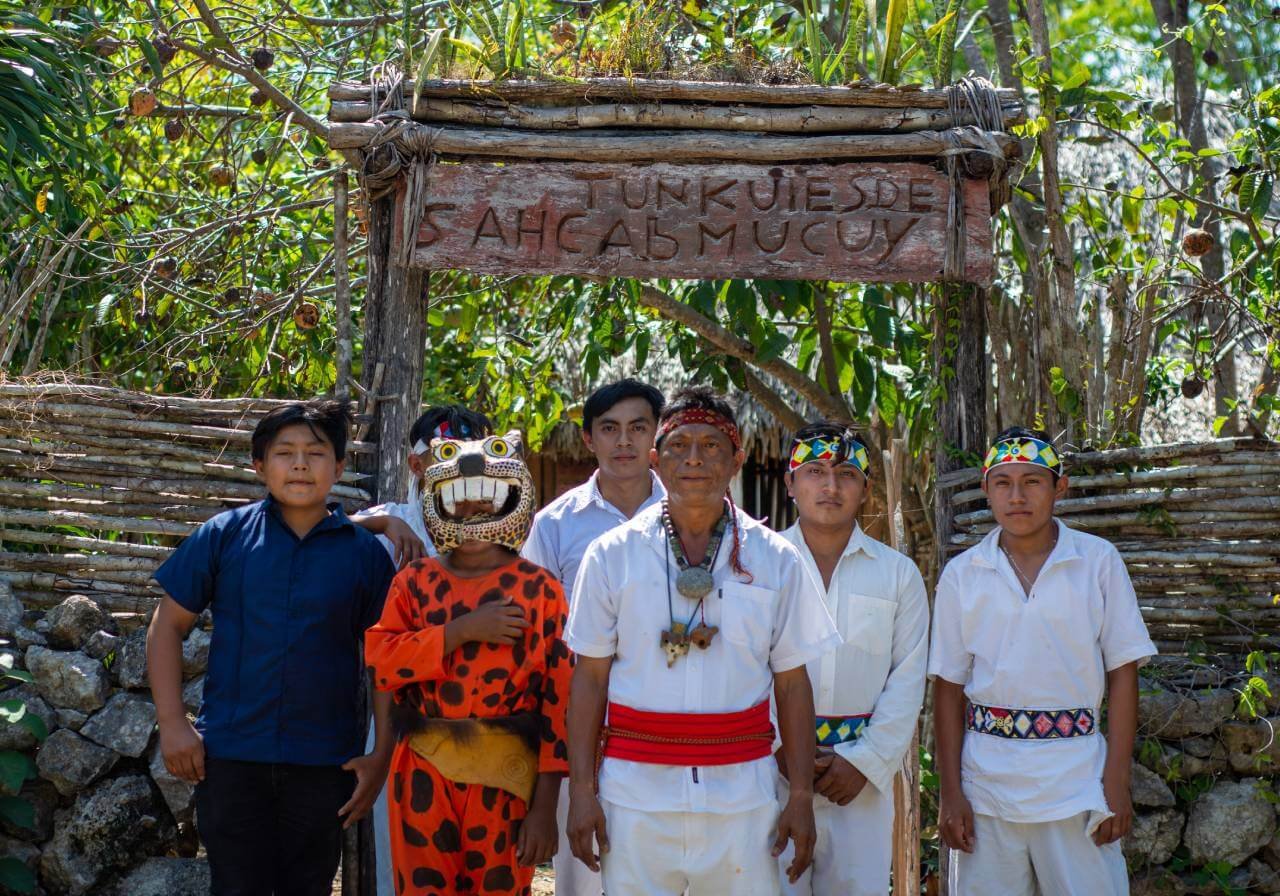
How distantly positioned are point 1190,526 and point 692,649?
2366 mm

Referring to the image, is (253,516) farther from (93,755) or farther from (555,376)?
(555,376)

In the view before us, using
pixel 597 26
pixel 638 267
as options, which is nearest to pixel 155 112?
pixel 597 26

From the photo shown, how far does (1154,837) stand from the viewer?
15.2 feet

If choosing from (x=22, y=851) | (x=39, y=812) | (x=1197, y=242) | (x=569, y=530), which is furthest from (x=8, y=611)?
(x=1197, y=242)

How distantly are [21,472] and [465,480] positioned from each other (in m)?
2.38

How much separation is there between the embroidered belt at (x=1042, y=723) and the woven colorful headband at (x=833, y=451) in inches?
30.5

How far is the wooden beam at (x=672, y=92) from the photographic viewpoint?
4.57 meters

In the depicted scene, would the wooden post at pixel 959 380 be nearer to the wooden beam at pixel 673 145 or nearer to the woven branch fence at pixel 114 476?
the wooden beam at pixel 673 145

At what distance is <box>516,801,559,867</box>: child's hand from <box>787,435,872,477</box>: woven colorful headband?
1.18 meters

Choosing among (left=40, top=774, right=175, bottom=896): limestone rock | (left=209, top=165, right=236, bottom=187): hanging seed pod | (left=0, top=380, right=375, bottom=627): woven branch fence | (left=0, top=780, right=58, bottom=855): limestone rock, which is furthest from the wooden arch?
(left=0, top=780, right=58, bottom=855): limestone rock

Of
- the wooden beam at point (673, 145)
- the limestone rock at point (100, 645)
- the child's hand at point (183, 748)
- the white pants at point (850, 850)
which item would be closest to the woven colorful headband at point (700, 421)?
the white pants at point (850, 850)

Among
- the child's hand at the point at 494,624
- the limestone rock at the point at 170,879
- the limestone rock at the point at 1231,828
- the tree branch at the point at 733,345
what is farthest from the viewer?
the tree branch at the point at 733,345

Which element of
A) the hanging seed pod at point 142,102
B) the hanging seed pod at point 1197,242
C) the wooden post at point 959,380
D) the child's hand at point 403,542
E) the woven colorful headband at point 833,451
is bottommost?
the child's hand at point 403,542

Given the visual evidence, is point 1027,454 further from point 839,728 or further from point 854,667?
point 839,728
